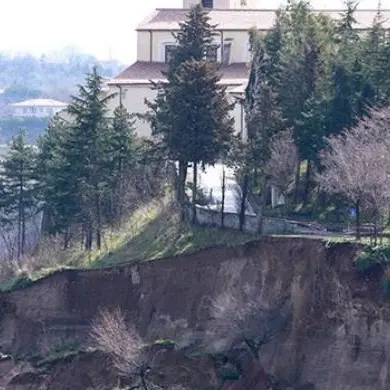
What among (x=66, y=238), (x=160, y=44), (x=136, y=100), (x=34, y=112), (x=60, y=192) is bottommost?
(x=34, y=112)

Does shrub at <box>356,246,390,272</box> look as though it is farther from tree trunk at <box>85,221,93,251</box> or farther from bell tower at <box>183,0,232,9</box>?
bell tower at <box>183,0,232,9</box>

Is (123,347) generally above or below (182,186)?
below

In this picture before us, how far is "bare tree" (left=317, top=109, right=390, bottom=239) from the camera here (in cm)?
4962

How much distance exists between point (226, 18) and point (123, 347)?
30.7 meters

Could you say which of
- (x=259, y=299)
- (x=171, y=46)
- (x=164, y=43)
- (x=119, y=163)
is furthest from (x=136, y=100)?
(x=259, y=299)

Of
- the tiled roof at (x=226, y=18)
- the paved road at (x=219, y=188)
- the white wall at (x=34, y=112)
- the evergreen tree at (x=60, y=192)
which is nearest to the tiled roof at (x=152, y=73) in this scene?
the tiled roof at (x=226, y=18)

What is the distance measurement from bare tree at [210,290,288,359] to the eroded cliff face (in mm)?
290

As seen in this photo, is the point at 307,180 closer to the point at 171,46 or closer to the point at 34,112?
the point at 171,46

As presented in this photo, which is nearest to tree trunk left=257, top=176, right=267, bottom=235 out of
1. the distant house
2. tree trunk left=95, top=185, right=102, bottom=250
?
tree trunk left=95, top=185, right=102, bottom=250

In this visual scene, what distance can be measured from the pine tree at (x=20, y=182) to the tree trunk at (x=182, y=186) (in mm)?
9980

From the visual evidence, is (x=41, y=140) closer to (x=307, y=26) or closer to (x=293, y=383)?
(x=307, y=26)

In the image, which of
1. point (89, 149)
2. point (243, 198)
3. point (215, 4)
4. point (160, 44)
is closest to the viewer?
point (243, 198)

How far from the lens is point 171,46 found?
244 ft

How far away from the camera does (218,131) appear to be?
57.0m
